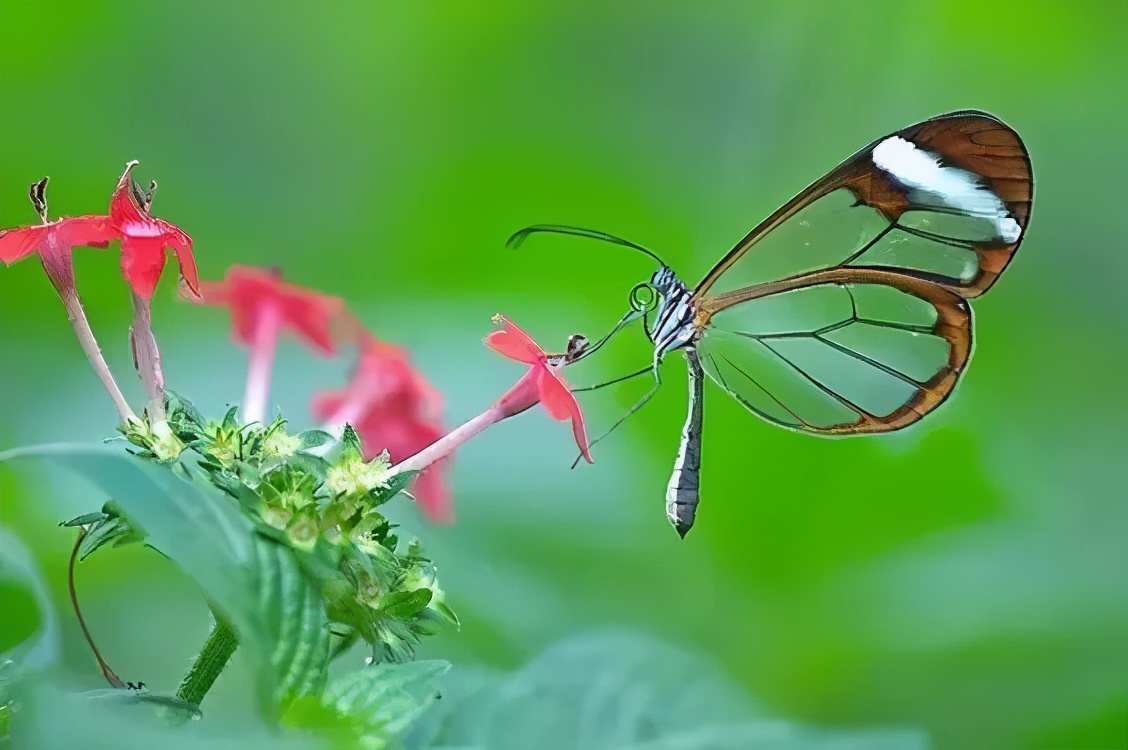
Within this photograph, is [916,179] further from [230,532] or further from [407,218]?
[407,218]

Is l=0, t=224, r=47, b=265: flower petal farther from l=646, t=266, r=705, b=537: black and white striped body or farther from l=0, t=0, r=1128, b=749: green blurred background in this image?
l=0, t=0, r=1128, b=749: green blurred background

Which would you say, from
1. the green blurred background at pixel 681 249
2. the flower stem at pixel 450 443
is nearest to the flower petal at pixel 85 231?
the flower stem at pixel 450 443

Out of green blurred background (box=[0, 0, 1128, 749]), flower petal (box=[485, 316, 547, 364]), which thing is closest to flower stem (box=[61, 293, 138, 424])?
flower petal (box=[485, 316, 547, 364])

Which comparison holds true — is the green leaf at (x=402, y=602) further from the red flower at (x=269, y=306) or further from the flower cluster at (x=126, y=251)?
the red flower at (x=269, y=306)

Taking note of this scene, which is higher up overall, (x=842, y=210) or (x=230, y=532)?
(x=842, y=210)

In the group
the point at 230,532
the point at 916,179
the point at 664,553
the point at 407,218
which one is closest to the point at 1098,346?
the point at 664,553

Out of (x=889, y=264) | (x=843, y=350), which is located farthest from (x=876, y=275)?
(x=843, y=350)

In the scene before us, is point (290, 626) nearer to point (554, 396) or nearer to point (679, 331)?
point (554, 396)
